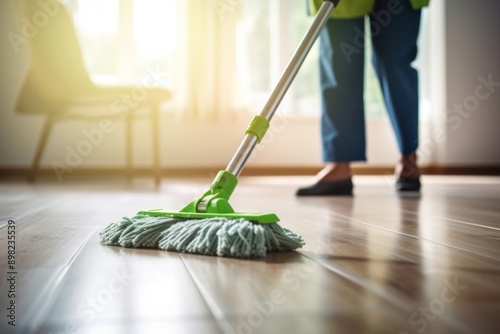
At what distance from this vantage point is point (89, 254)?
738 mm

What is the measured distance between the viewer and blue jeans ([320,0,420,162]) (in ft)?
5.98

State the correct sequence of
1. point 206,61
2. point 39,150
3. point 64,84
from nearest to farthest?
point 64,84 → point 39,150 → point 206,61

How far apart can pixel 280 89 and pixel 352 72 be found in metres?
0.87

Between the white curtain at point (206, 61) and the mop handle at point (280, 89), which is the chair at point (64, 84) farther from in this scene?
the mop handle at point (280, 89)

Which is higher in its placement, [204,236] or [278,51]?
[278,51]

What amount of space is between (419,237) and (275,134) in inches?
123

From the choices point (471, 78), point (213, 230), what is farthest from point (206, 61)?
point (213, 230)

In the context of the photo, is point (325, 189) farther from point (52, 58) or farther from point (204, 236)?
point (52, 58)

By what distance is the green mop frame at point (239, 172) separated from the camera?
2.56ft

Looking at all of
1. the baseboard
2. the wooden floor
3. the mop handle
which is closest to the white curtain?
the baseboard

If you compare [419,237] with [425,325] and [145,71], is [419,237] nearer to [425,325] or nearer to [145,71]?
[425,325]

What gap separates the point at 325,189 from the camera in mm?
1849

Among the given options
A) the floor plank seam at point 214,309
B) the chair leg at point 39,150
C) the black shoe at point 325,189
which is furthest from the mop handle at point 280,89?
the chair leg at point 39,150

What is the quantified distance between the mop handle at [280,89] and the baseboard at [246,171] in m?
2.53
